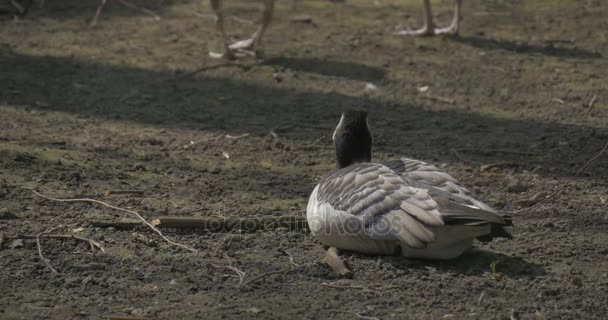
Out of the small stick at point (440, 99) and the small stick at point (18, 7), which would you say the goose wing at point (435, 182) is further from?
the small stick at point (18, 7)

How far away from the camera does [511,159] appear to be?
710 centimetres

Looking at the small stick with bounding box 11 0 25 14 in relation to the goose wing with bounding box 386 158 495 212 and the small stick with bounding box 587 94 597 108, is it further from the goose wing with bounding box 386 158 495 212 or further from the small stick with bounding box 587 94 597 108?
the goose wing with bounding box 386 158 495 212

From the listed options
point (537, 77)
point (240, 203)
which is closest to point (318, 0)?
point (537, 77)

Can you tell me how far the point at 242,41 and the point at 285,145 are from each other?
2886 millimetres

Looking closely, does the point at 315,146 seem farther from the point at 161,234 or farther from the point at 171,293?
the point at 171,293

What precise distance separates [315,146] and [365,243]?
262cm

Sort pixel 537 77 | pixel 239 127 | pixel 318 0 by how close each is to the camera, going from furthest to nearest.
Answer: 1. pixel 318 0
2. pixel 537 77
3. pixel 239 127

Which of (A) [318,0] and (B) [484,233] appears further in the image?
(A) [318,0]

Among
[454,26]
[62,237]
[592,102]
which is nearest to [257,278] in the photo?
[62,237]

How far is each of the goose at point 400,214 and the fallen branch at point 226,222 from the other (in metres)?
0.36

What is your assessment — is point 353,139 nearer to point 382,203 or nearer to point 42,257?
point 382,203

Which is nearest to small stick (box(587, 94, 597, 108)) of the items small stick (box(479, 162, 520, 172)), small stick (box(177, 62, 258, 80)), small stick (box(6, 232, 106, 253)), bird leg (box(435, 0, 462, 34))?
small stick (box(479, 162, 520, 172))

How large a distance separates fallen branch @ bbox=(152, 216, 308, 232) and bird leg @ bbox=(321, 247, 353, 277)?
1.78 feet

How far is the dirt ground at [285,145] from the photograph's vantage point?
15.2 feet
